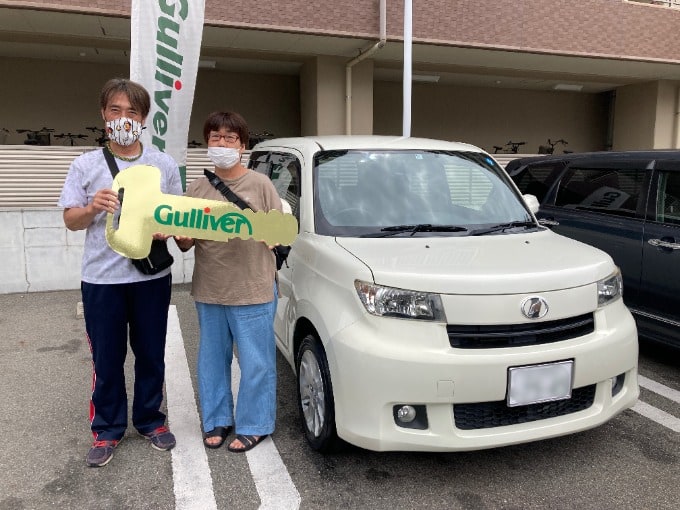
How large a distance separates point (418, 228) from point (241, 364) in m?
1.23

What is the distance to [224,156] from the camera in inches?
105

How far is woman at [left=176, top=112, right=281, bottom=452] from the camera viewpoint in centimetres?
270

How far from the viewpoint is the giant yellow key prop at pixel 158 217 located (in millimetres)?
2410

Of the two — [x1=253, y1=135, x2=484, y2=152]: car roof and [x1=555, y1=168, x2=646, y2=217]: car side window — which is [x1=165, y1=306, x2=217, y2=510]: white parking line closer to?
[x1=253, y1=135, x2=484, y2=152]: car roof

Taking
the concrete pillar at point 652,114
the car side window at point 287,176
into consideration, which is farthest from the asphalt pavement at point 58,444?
the concrete pillar at point 652,114

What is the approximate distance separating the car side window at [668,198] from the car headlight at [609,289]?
1494mm

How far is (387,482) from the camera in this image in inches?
103

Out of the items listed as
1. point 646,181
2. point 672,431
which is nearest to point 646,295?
point 646,181

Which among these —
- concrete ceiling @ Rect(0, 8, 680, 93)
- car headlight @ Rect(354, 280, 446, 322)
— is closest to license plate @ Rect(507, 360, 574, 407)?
car headlight @ Rect(354, 280, 446, 322)

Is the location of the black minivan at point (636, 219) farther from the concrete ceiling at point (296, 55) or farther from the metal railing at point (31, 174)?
the concrete ceiling at point (296, 55)

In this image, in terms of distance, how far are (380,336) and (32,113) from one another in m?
11.1

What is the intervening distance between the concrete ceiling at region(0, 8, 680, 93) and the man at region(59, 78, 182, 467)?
238 inches

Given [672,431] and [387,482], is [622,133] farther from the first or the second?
[387,482]

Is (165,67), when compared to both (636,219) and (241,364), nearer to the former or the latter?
(241,364)
